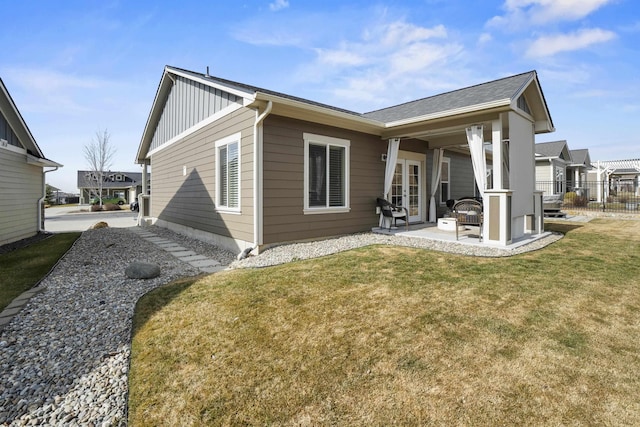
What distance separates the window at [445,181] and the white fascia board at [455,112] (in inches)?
180

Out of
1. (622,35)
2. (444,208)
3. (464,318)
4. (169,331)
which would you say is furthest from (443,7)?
(169,331)

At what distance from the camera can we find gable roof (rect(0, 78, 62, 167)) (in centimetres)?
822

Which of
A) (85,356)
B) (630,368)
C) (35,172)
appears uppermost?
(35,172)

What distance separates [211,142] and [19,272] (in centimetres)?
463

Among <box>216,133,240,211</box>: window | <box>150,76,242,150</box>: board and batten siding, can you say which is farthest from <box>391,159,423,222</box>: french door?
<box>150,76,242,150</box>: board and batten siding

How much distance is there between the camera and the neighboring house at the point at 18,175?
27.5 ft

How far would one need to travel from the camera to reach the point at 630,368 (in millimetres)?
2322

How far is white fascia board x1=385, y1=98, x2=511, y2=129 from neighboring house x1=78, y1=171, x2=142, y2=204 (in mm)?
38831

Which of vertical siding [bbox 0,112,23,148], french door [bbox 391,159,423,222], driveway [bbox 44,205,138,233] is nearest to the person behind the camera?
vertical siding [bbox 0,112,23,148]

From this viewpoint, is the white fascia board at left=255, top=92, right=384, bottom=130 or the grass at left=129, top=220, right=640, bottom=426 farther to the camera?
the white fascia board at left=255, top=92, right=384, bottom=130

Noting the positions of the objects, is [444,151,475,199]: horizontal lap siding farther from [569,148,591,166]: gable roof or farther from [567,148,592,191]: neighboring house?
[567,148,592,191]: neighboring house

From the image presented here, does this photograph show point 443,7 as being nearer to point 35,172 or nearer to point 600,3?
point 600,3

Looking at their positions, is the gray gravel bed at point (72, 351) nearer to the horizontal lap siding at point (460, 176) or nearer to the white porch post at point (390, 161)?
the white porch post at point (390, 161)

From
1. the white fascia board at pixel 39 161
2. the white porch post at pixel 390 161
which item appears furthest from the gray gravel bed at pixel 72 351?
the white fascia board at pixel 39 161
